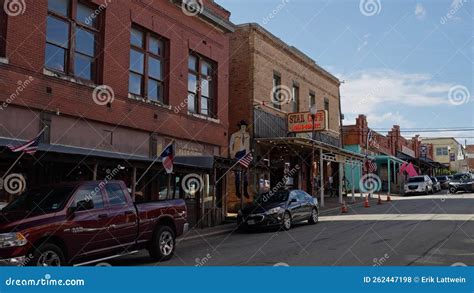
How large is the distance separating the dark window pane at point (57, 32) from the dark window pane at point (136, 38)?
318cm

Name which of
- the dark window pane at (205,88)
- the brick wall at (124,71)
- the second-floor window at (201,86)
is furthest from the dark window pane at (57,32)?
the dark window pane at (205,88)

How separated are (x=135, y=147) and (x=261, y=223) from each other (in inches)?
204

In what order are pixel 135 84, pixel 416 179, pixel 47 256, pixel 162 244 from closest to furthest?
pixel 47 256, pixel 162 244, pixel 135 84, pixel 416 179

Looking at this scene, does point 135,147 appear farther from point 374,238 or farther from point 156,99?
point 374,238

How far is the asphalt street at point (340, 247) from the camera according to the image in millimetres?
9641

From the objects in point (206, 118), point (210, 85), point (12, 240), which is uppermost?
point (210, 85)

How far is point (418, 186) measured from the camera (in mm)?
42000

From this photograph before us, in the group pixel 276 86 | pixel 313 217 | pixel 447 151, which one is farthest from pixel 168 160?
pixel 447 151

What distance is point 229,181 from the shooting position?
945 inches

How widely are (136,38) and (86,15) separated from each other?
99.6 inches

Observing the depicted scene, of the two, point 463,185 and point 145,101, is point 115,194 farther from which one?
point 463,185

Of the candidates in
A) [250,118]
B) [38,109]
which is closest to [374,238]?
[38,109]

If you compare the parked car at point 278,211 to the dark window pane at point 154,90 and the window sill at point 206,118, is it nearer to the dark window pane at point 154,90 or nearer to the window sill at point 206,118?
the window sill at point 206,118

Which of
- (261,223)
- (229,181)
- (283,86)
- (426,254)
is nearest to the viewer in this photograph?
(426,254)
